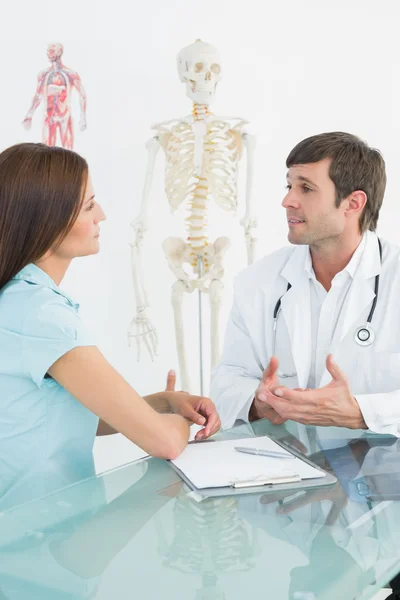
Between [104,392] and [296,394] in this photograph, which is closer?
[104,392]

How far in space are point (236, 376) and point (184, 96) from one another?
8.36 feet

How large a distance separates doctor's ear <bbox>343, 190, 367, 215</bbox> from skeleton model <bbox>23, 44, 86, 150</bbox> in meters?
1.88

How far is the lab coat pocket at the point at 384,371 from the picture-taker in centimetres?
199

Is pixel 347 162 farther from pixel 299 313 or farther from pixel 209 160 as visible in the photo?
pixel 209 160

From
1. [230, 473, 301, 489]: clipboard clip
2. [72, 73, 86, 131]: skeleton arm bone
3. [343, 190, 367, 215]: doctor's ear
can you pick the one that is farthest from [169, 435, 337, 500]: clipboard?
[72, 73, 86, 131]: skeleton arm bone

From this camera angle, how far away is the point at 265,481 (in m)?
1.37

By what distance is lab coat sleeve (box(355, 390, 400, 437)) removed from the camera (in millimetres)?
1744

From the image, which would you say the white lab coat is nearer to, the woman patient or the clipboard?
the clipboard

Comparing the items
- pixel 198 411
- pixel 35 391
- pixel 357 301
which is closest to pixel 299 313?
pixel 357 301

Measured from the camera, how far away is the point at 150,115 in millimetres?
4191

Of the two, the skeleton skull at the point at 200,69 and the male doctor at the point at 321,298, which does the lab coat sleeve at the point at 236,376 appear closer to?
the male doctor at the point at 321,298

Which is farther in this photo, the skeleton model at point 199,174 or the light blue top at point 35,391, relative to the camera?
the skeleton model at point 199,174

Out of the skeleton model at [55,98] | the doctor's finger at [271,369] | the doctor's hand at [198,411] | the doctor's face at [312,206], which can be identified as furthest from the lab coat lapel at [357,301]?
the skeleton model at [55,98]

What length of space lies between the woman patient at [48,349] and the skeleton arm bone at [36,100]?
2229 millimetres
